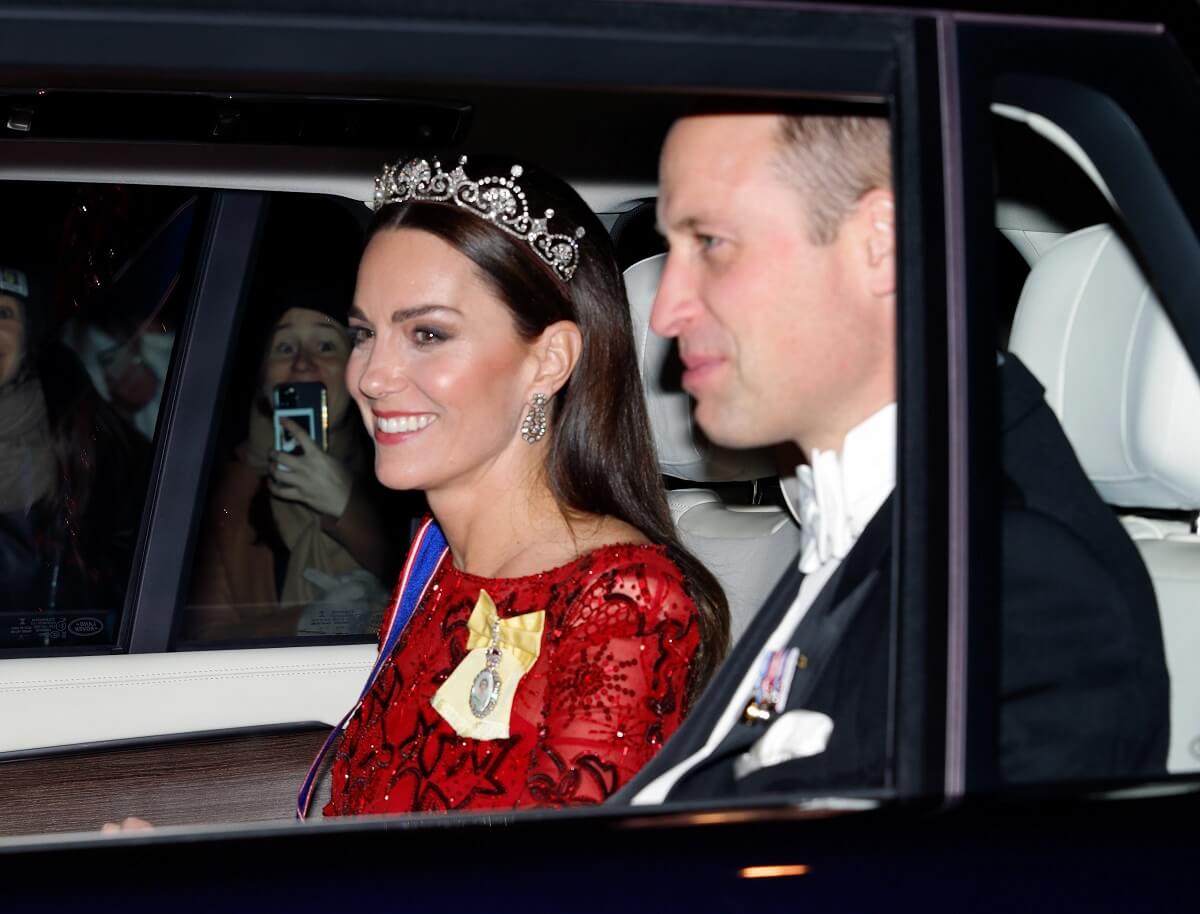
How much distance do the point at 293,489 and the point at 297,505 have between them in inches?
2.5

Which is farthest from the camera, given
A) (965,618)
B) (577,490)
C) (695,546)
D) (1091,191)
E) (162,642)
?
(162,642)

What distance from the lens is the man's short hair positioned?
4.55ft

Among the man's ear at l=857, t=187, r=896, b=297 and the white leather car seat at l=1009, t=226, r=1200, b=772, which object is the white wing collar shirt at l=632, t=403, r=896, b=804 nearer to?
the man's ear at l=857, t=187, r=896, b=297

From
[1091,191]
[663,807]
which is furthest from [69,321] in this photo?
[663,807]

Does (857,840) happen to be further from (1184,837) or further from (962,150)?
(962,150)

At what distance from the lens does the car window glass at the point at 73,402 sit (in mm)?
3342

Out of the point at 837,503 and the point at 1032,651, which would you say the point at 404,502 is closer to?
the point at 837,503

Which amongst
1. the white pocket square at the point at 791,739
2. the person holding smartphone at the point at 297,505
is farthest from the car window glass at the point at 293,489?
the white pocket square at the point at 791,739

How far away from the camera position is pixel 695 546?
103 inches

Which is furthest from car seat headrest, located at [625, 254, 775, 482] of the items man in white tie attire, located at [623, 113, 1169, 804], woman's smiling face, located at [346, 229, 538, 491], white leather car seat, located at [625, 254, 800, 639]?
man in white tie attire, located at [623, 113, 1169, 804]

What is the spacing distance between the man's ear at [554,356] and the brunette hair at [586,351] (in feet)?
0.05

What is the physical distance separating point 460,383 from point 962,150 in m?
1.09

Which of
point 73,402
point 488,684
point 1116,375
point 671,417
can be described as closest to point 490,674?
point 488,684

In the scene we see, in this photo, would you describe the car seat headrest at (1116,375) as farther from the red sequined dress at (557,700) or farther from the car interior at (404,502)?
the red sequined dress at (557,700)
